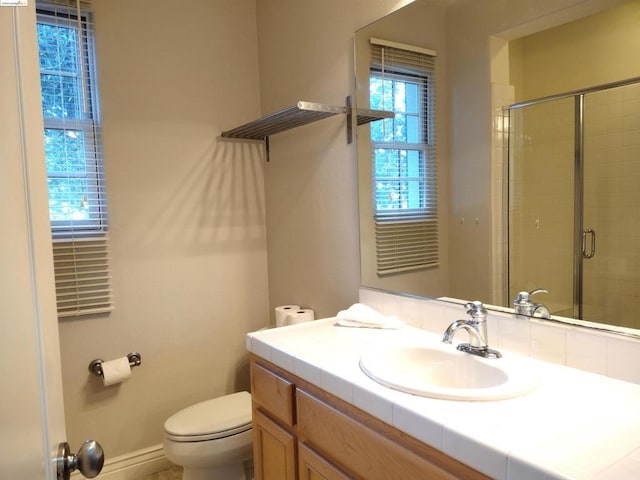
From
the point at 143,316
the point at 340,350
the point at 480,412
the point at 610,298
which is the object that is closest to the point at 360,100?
the point at 340,350

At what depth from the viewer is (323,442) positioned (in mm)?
A: 1304

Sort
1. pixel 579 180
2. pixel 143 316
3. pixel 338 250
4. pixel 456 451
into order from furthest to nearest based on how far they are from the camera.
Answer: pixel 143 316 → pixel 338 250 → pixel 579 180 → pixel 456 451

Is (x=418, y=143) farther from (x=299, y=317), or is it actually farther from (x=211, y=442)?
(x=211, y=442)

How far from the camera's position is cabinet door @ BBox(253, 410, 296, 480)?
146cm

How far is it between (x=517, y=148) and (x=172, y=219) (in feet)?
5.67

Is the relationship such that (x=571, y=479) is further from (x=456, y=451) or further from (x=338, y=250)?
(x=338, y=250)

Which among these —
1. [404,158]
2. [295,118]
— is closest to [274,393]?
[404,158]

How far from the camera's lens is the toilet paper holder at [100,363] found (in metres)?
2.18

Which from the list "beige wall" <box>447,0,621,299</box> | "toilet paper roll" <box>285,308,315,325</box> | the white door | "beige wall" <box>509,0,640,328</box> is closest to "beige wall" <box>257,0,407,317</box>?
"toilet paper roll" <box>285,308,315,325</box>

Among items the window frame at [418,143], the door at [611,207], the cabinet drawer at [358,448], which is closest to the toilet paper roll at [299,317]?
the window frame at [418,143]

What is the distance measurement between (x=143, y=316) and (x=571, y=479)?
2.07 metres

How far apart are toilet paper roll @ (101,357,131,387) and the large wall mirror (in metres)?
1.35

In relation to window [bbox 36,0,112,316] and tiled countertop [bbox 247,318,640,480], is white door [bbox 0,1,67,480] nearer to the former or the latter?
tiled countertop [bbox 247,318,640,480]

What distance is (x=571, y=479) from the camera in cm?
73
